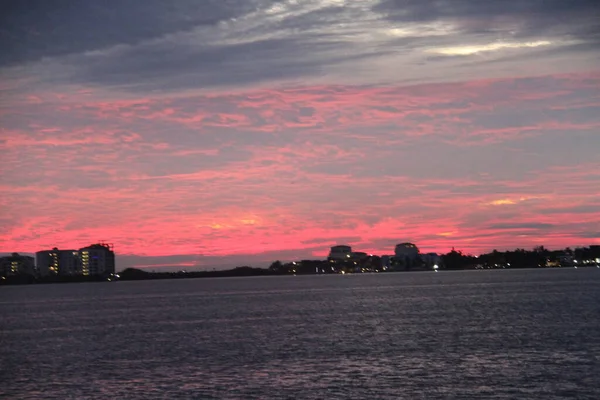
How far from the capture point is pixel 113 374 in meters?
60.0

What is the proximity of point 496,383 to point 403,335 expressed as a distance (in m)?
30.4

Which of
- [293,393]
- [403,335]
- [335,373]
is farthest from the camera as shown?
[403,335]

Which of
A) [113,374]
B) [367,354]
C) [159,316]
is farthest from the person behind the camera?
[159,316]

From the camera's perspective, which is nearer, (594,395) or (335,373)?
(594,395)

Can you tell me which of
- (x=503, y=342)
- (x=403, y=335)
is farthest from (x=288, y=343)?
(x=503, y=342)

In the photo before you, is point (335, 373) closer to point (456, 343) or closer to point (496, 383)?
point (496, 383)

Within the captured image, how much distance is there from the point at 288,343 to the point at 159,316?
190 feet

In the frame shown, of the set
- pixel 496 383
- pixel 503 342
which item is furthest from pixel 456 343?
pixel 496 383

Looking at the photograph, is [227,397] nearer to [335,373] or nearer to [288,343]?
[335,373]

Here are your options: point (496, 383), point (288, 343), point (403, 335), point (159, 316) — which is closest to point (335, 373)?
point (496, 383)

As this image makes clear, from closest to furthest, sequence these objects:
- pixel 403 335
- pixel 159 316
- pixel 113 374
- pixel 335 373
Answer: pixel 335 373
pixel 113 374
pixel 403 335
pixel 159 316

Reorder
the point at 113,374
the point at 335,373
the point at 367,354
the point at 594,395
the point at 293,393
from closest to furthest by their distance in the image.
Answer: the point at 594,395, the point at 293,393, the point at 335,373, the point at 113,374, the point at 367,354

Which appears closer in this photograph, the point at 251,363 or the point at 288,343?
the point at 251,363

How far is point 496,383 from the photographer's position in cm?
5031
